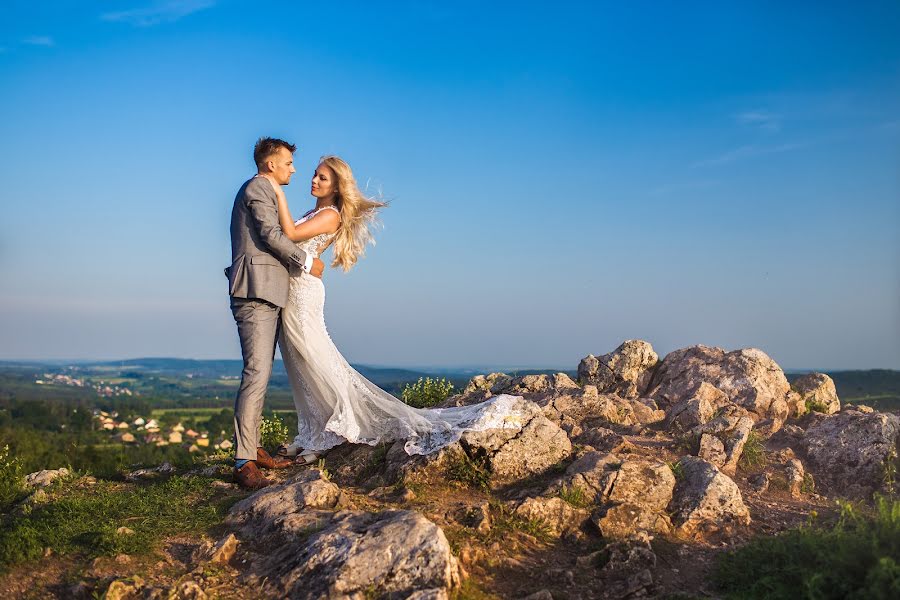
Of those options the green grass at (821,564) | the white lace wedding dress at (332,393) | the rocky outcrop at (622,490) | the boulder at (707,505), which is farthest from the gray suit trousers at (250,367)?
the green grass at (821,564)

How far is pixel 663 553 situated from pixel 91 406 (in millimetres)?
102639

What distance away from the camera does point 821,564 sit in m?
6.12

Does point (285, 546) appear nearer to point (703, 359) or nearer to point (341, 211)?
point (341, 211)

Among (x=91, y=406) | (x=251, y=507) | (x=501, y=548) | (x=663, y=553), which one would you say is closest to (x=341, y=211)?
(x=251, y=507)

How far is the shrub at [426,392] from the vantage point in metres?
13.6

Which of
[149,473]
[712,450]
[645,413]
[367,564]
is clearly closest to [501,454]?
[367,564]

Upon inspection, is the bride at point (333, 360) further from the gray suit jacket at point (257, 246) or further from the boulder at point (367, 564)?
the boulder at point (367, 564)

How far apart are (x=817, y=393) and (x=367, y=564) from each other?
32.3 ft

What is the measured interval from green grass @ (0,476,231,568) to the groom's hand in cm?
314

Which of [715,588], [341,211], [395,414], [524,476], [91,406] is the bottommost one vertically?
[91,406]

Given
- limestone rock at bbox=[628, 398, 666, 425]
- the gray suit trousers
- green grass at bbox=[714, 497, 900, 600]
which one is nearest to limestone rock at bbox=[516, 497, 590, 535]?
green grass at bbox=[714, 497, 900, 600]

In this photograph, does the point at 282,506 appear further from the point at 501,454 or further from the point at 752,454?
the point at 752,454

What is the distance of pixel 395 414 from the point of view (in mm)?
9984

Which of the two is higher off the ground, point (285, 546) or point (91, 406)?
point (285, 546)
